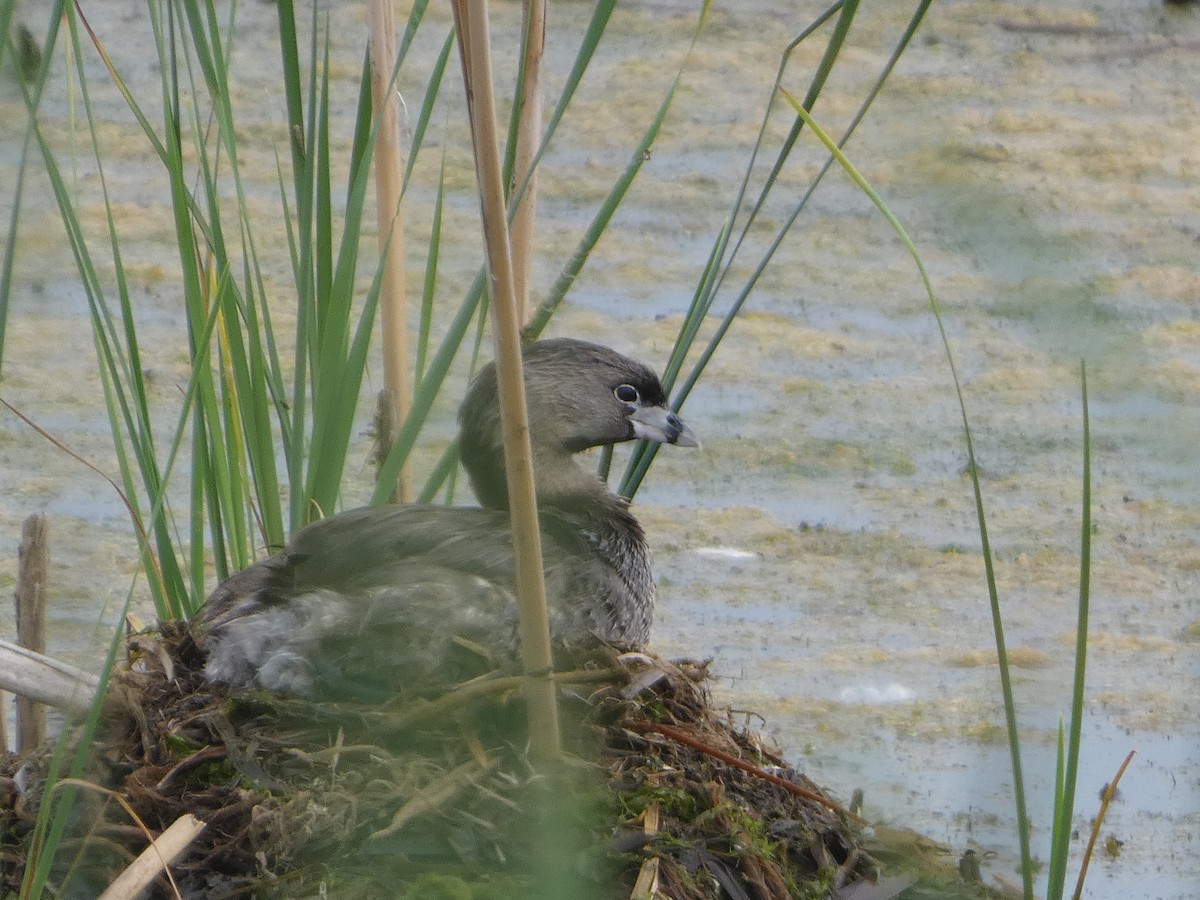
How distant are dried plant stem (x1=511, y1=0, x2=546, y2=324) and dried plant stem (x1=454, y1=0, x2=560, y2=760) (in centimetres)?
95

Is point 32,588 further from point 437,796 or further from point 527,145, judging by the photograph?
point 527,145

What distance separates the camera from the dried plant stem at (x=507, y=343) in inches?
60.9

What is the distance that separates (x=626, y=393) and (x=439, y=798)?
1108 mm

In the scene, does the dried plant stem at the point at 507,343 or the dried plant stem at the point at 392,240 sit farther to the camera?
the dried plant stem at the point at 392,240

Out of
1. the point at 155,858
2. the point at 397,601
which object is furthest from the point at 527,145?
the point at 155,858

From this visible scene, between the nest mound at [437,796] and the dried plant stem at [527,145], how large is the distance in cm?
65

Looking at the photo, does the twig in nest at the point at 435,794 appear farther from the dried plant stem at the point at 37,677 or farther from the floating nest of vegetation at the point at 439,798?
the dried plant stem at the point at 37,677

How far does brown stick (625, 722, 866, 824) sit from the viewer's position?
87.2 inches

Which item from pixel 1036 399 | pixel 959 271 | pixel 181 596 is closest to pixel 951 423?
pixel 1036 399

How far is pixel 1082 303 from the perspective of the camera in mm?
983

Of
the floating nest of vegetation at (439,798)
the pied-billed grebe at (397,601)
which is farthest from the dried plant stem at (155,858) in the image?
the pied-billed grebe at (397,601)

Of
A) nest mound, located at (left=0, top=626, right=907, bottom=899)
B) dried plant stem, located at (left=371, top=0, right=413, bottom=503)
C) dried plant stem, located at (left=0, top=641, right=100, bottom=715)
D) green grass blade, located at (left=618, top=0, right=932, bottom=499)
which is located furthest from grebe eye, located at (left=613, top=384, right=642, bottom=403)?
dried plant stem, located at (left=0, top=641, right=100, bottom=715)

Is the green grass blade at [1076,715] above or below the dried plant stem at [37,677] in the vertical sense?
above

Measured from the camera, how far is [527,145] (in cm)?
275
